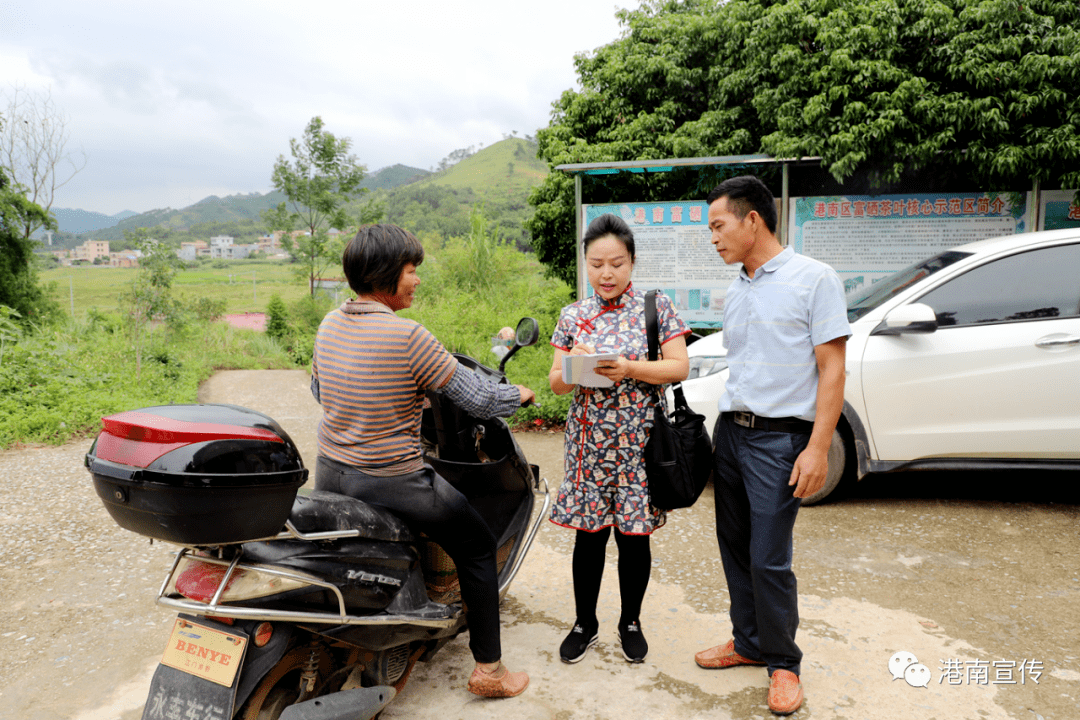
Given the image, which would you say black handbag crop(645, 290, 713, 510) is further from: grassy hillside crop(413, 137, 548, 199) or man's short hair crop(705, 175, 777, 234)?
grassy hillside crop(413, 137, 548, 199)

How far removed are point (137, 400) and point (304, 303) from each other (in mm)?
10172

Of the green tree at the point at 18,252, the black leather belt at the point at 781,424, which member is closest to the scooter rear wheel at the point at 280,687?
the black leather belt at the point at 781,424

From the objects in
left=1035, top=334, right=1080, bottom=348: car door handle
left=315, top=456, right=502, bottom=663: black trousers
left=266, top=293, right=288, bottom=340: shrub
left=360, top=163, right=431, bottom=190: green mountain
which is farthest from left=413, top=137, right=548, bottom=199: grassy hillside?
left=315, top=456, right=502, bottom=663: black trousers

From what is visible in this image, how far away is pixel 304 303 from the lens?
18.2m

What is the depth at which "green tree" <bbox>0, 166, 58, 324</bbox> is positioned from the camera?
38.3ft

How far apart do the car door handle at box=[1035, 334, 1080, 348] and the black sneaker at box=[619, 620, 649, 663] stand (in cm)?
296

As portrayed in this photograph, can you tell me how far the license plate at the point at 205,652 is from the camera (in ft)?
6.46

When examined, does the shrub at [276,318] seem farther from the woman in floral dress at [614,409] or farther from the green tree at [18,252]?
the woman in floral dress at [614,409]

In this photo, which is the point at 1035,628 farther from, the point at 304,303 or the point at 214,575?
the point at 304,303

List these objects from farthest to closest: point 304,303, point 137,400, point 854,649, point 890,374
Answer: point 304,303 < point 137,400 < point 890,374 < point 854,649

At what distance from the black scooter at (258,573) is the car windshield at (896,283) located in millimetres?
3464

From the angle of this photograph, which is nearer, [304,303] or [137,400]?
[137,400]

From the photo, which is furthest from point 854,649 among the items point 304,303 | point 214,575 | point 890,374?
point 304,303

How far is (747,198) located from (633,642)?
178 cm
